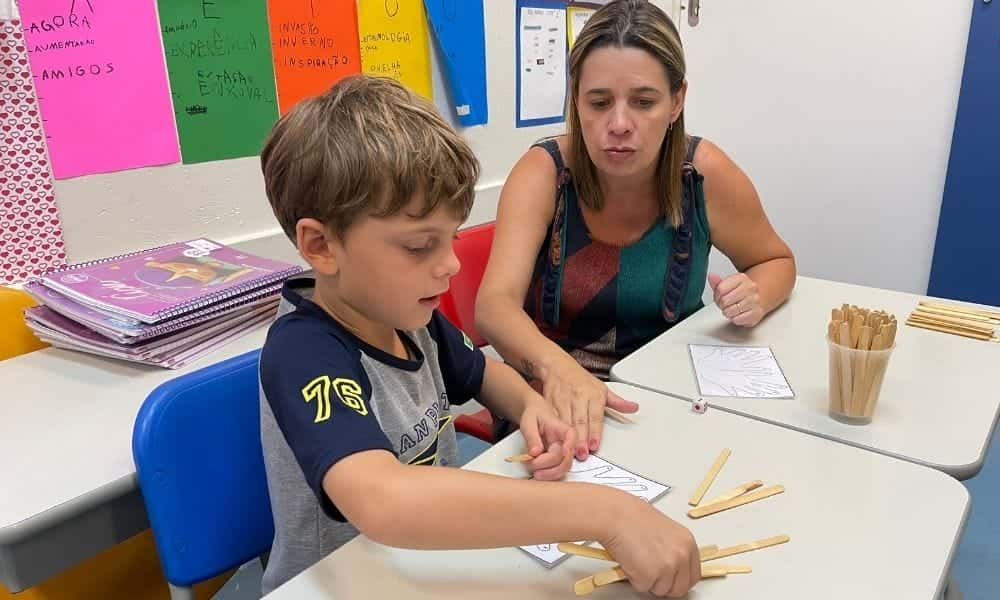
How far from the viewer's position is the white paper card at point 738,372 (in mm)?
1057

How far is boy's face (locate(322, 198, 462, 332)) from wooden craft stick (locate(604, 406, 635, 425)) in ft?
0.98

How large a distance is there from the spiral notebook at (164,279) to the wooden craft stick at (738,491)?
2.88ft

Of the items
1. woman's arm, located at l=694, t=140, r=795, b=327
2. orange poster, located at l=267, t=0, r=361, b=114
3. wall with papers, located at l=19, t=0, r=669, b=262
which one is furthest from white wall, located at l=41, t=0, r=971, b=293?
woman's arm, located at l=694, t=140, r=795, b=327

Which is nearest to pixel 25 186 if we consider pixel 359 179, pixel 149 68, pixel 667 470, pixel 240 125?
pixel 149 68

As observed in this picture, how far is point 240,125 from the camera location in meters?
1.59

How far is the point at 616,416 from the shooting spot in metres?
0.98

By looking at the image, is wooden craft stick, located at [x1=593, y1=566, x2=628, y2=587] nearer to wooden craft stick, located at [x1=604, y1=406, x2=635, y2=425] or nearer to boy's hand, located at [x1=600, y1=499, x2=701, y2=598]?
boy's hand, located at [x1=600, y1=499, x2=701, y2=598]

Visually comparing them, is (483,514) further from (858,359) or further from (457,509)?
(858,359)

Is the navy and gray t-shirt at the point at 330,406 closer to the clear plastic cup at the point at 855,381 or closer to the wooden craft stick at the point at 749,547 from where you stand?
the wooden craft stick at the point at 749,547

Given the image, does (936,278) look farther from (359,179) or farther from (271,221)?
(359,179)

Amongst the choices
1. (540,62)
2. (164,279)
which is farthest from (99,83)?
(540,62)

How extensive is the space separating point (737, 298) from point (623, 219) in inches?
11.8

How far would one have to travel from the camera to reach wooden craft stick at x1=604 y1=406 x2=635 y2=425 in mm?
972

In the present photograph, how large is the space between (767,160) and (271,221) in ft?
8.04
